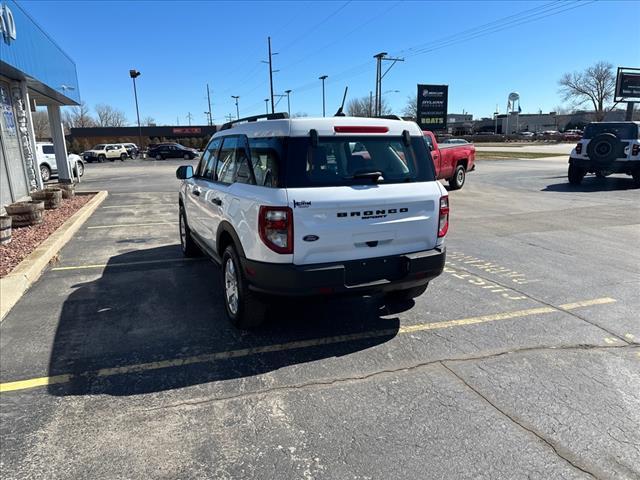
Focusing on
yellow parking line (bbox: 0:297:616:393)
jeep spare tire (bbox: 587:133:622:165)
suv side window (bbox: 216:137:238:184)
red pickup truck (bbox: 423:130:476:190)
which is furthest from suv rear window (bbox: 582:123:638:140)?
suv side window (bbox: 216:137:238:184)

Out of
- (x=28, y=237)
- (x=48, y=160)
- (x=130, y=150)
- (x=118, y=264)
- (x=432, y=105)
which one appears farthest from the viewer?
(x=130, y=150)

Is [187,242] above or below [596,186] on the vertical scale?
above

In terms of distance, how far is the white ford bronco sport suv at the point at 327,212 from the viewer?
3525 millimetres

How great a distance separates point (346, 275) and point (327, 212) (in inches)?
21.7

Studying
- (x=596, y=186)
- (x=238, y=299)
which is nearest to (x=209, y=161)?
(x=238, y=299)

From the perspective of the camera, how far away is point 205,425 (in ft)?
9.39

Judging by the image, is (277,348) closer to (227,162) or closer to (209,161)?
(227,162)

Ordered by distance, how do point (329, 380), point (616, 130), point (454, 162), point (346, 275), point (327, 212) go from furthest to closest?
point (454, 162), point (616, 130), point (346, 275), point (327, 212), point (329, 380)

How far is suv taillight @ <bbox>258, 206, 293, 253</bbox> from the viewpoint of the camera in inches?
136

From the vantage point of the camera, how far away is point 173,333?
421 cm

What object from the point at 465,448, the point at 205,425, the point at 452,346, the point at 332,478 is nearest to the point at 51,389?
the point at 205,425

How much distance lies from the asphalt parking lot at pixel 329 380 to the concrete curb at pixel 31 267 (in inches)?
5.6

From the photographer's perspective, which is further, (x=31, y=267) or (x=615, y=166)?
(x=615, y=166)

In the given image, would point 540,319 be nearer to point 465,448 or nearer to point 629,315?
point 629,315
